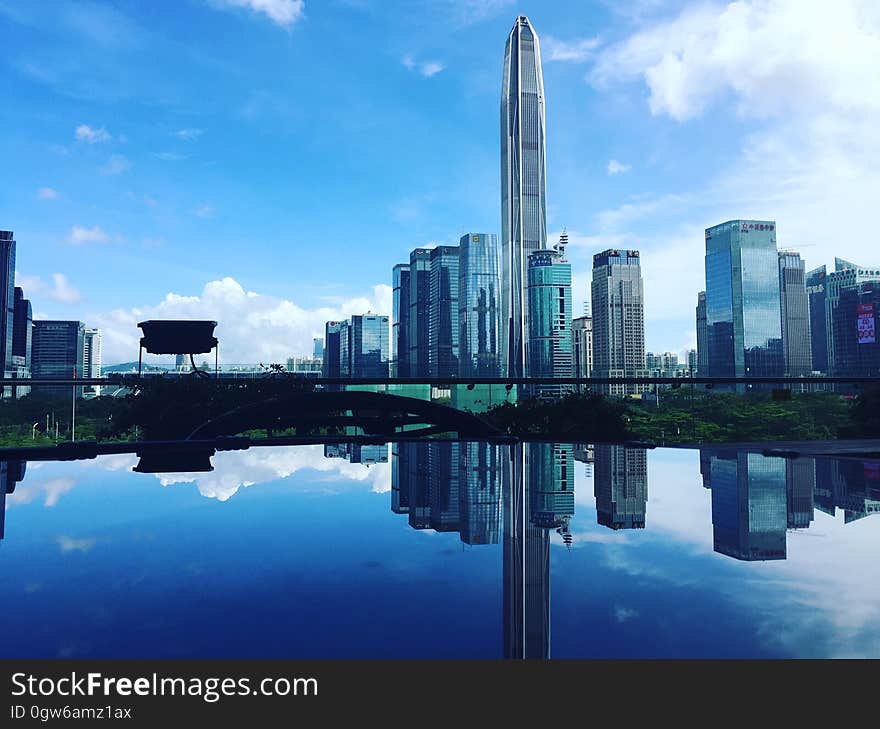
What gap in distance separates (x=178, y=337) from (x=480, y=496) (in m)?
32.8

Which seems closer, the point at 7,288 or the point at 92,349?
the point at 7,288

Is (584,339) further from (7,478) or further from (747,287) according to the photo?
(7,478)

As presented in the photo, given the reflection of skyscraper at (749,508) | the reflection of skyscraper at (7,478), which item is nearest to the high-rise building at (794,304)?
the reflection of skyscraper at (749,508)

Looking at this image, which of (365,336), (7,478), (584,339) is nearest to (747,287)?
(584,339)

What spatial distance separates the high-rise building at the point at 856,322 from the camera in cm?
9029

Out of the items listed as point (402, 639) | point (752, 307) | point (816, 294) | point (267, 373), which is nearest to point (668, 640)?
point (402, 639)

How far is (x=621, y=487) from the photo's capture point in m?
25.7

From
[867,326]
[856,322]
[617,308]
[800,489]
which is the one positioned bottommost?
[800,489]

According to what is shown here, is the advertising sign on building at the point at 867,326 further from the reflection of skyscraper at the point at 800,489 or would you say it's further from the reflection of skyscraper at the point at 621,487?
the reflection of skyscraper at the point at 621,487

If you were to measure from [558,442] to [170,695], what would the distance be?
4123 centimetres

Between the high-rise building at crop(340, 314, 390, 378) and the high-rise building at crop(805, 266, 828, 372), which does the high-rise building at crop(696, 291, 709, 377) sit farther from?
the high-rise building at crop(340, 314, 390, 378)

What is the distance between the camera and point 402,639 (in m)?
8.98

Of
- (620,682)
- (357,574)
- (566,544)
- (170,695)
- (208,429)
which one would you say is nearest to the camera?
(170,695)

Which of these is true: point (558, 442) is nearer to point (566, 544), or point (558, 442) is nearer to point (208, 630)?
point (566, 544)
